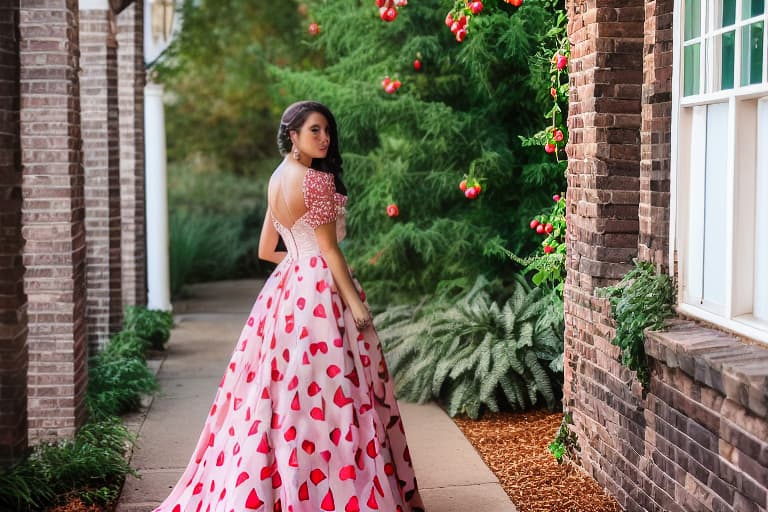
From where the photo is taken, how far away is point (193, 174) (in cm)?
1903

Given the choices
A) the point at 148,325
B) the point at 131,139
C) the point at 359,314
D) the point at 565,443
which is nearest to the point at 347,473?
the point at 359,314

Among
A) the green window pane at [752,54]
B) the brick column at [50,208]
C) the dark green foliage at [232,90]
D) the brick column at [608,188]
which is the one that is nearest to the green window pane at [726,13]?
the green window pane at [752,54]

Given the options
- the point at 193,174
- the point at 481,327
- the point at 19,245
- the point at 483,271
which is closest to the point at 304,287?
the point at 19,245

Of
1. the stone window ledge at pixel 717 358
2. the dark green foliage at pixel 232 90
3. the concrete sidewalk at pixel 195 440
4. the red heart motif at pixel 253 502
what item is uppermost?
the dark green foliage at pixel 232 90

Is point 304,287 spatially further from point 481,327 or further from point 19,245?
point 481,327

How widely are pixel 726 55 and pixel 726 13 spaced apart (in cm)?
16

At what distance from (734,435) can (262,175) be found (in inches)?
654

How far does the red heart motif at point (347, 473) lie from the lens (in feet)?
14.8

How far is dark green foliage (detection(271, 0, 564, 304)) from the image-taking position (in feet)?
26.6

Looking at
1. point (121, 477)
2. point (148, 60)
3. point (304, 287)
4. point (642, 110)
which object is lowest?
point (121, 477)

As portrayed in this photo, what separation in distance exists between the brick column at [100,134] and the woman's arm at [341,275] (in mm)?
4389

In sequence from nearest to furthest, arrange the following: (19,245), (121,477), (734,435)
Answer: (734,435) → (19,245) → (121,477)

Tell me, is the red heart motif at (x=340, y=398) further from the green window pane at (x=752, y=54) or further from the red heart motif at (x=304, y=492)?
the green window pane at (x=752, y=54)

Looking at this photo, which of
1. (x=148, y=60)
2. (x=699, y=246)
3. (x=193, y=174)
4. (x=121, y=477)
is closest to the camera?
(x=699, y=246)
